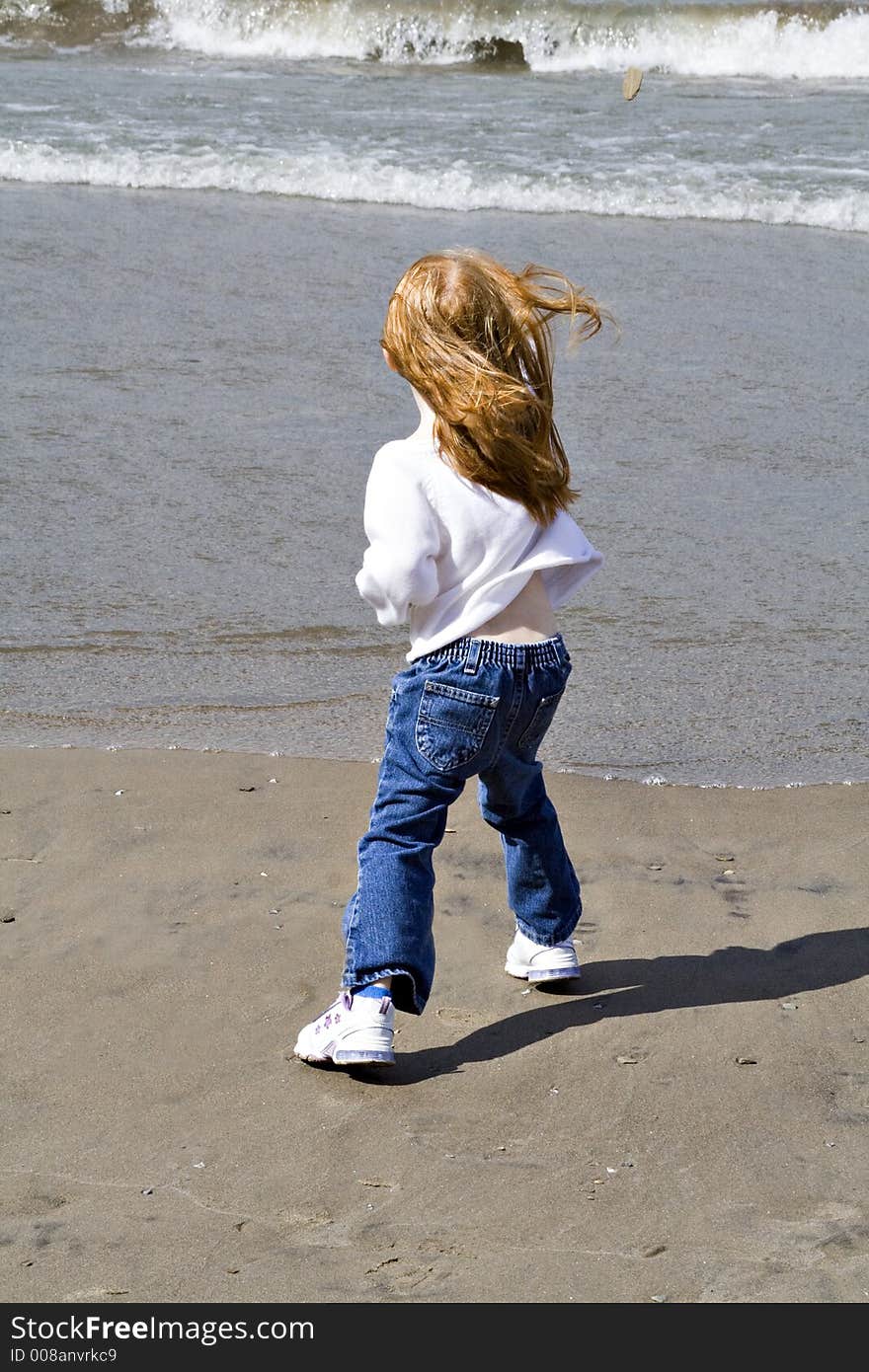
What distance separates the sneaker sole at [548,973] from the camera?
9.50 feet

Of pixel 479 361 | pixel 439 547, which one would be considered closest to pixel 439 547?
pixel 439 547

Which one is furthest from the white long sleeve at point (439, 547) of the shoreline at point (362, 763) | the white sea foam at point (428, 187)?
the white sea foam at point (428, 187)

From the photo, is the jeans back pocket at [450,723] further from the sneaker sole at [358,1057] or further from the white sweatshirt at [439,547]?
the sneaker sole at [358,1057]

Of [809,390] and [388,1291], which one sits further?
[809,390]

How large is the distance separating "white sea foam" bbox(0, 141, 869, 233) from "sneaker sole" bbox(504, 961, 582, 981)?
7734 millimetres

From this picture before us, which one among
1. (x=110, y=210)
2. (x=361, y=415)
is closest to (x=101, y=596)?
(x=361, y=415)

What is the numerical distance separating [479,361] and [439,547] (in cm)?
33

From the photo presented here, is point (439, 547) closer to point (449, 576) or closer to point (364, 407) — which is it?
point (449, 576)

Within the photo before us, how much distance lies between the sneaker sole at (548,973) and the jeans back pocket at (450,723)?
0.51 meters

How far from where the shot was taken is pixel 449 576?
265cm

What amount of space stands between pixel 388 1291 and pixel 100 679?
2.45 m

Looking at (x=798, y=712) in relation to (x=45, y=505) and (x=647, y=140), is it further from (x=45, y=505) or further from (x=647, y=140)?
(x=647, y=140)

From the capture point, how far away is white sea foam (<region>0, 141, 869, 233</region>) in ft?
31.9

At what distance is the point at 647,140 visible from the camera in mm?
11906
